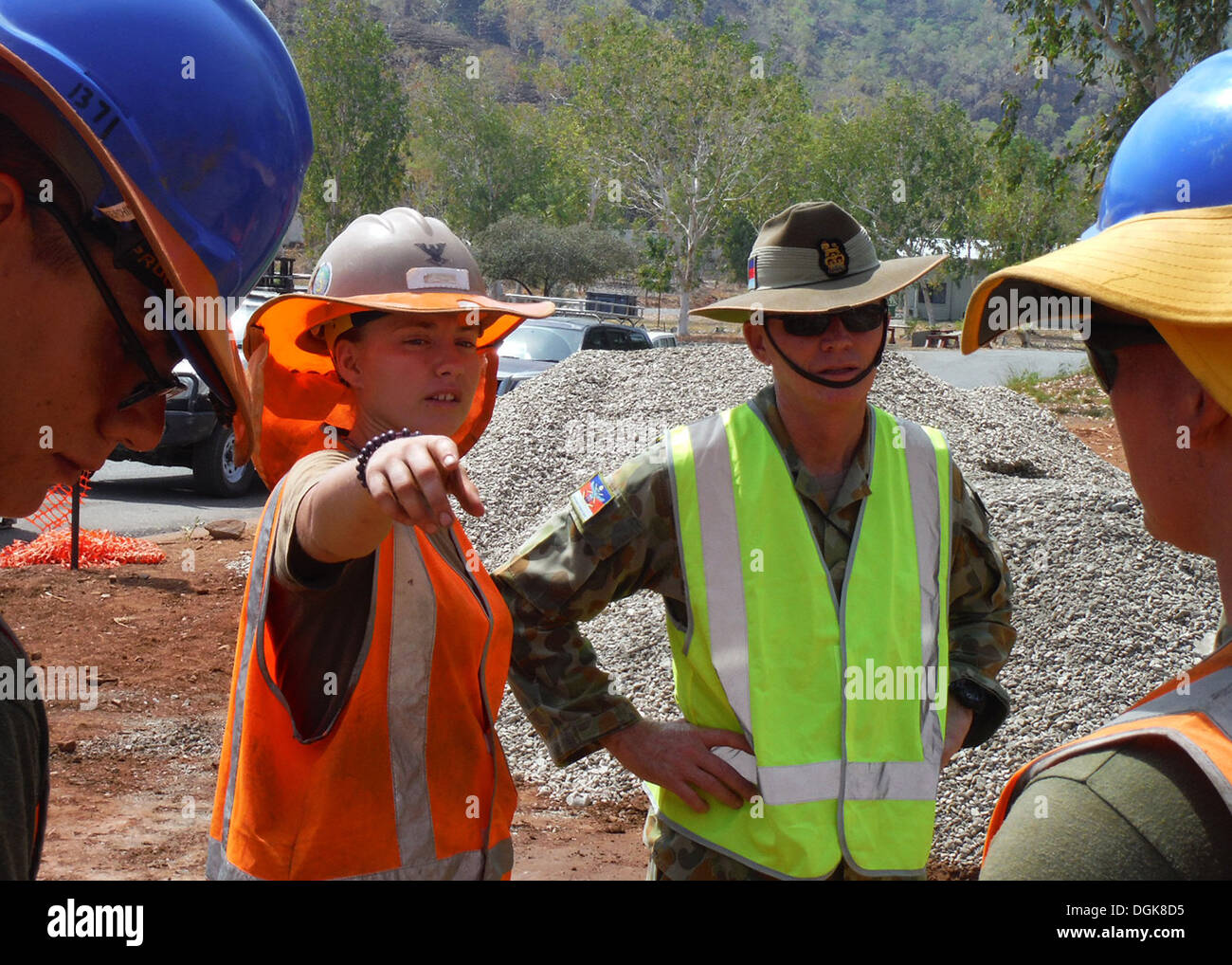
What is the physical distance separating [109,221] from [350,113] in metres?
45.3

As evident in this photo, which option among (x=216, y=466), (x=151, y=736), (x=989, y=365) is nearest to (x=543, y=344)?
(x=216, y=466)

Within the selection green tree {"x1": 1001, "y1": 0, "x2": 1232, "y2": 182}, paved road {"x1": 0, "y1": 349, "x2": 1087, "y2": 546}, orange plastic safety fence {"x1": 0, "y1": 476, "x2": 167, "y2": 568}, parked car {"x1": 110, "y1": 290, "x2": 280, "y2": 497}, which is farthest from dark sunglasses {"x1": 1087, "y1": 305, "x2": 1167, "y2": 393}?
green tree {"x1": 1001, "y1": 0, "x2": 1232, "y2": 182}

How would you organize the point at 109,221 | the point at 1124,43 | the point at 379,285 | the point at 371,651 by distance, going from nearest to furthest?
the point at 109,221
the point at 371,651
the point at 379,285
the point at 1124,43

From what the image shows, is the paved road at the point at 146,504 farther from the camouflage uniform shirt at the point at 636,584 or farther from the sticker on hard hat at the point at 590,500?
the sticker on hard hat at the point at 590,500

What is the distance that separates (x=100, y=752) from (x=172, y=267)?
5012mm

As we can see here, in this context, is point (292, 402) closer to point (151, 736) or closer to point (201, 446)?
point (151, 736)

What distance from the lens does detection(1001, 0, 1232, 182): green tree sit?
17.0 m

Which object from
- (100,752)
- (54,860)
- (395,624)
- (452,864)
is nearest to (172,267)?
(395,624)

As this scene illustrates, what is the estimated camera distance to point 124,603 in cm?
776

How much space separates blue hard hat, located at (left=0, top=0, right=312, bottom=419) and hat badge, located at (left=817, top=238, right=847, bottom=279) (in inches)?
67.7

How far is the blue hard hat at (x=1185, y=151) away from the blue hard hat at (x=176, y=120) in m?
1.05

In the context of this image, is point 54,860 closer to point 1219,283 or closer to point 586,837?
point 586,837

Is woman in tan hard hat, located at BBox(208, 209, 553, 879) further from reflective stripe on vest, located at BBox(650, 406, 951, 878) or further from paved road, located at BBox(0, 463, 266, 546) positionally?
paved road, located at BBox(0, 463, 266, 546)

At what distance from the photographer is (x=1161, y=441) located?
4.51 feet
